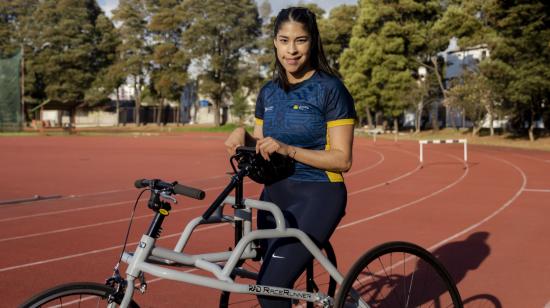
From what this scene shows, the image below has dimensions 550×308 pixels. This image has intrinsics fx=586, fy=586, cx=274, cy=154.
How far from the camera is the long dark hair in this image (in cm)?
262

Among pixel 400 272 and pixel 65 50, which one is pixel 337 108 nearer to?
pixel 400 272

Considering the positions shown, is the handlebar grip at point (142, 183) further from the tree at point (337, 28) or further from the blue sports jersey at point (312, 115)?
the tree at point (337, 28)

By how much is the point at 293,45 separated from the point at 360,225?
6.06 metres

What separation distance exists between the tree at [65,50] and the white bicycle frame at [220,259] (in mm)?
63233

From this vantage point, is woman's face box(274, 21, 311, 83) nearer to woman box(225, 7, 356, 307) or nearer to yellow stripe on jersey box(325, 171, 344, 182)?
woman box(225, 7, 356, 307)

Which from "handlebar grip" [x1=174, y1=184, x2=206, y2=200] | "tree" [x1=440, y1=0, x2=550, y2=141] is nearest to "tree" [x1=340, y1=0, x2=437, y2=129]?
"tree" [x1=440, y1=0, x2=550, y2=141]

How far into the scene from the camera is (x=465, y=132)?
136ft

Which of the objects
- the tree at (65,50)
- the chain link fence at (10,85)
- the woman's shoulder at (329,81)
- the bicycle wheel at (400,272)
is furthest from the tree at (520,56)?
the tree at (65,50)

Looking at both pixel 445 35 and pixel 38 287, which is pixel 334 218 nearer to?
pixel 38 287

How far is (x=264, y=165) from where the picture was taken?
2.46 meters

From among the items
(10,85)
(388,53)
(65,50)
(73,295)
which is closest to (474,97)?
(388,53)

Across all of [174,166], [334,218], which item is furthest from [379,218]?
[174,166]

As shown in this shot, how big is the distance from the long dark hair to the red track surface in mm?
2551

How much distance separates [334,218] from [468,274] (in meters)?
3.59
